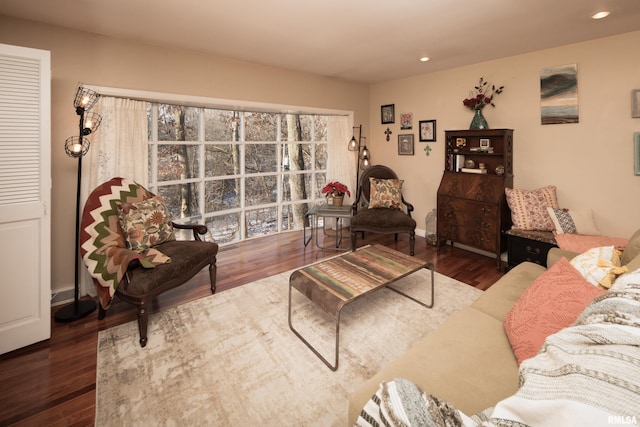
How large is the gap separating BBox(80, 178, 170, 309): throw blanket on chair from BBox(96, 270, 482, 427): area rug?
46 centimetres

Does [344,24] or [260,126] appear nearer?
[344,24]

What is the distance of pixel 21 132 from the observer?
6.77ft

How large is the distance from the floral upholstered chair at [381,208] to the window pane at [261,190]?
1.31 meters

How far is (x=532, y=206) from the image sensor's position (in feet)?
11.0

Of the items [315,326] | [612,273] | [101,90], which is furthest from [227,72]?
[612,273]

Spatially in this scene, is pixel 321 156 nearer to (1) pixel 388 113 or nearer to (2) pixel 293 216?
(2) pixel 293 216

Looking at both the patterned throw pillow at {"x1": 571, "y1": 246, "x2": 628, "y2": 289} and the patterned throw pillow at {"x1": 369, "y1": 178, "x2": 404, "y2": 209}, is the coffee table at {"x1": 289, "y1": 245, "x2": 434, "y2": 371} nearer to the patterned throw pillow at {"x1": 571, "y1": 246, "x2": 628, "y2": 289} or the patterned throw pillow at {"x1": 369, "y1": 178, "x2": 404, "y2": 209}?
the patterned throw pillow at {"x1": 571, "y1": 246, "x2": 628, "y2": 289}

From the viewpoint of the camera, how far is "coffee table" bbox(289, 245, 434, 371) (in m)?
2.02

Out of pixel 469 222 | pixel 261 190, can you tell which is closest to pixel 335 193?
pixel 261 190

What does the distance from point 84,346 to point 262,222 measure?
282 centimetres

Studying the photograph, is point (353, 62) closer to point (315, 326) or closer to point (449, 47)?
point (449, 47)

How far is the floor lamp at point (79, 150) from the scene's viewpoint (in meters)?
2.47

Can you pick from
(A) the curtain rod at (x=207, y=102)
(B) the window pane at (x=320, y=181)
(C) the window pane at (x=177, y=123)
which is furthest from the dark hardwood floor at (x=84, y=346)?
(A) the curtain rod at (x=207, y=102)

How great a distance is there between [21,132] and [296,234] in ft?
11.4
